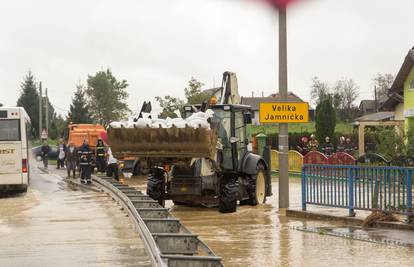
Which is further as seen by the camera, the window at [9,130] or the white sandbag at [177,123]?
the window at [9,130]

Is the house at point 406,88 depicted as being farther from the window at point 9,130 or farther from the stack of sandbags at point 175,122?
the stack of sandbags at point 175,122

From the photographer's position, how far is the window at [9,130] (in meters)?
23.6

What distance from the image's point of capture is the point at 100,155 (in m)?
30.2

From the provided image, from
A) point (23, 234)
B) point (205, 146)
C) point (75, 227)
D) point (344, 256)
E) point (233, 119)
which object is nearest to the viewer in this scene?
point (344, 256)

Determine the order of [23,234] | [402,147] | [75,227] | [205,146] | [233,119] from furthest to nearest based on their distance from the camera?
[402,147], [233,119], [205,146], [75,227], [23,234]

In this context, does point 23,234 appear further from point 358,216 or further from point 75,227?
point 358,216

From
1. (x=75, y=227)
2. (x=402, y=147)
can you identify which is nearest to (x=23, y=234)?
(x=75, y=227)

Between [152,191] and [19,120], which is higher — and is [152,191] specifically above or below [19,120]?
below

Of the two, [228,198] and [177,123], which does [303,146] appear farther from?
[177,123]

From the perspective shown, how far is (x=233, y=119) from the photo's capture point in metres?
17.9

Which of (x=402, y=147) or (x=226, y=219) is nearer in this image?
(x=226, y=219)

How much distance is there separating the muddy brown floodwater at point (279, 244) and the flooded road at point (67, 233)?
139 cm

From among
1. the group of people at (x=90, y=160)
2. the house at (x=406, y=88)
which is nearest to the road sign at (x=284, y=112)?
the group of people at (x=90, y=160)

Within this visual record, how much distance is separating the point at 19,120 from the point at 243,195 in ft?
28.6
